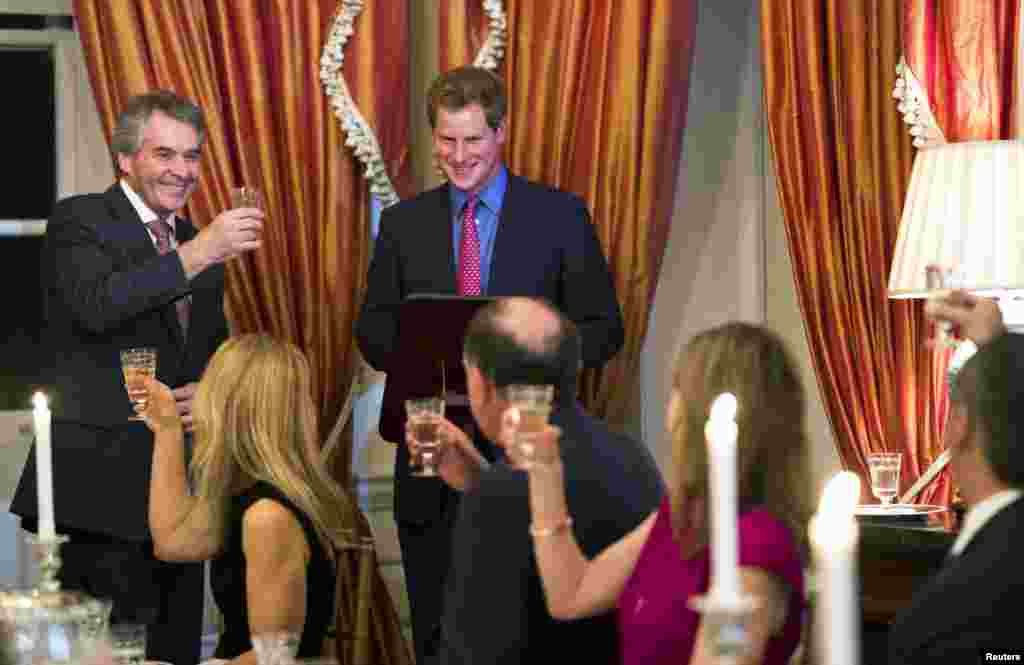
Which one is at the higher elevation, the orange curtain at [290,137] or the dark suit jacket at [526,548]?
the orange curtain at [290,137]

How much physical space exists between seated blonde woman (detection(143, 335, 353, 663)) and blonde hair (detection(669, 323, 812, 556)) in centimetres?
85

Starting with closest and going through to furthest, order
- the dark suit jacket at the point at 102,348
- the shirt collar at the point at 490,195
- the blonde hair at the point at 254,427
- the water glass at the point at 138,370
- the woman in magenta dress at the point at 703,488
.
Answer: the woman in magenta dress at the point at 703,488 → the blonde hair at the point at 254,427 → the water glass at the point at 138,370 → the dark suit jacket at the point at 102,348 → the shirt collar at the point at 490,195

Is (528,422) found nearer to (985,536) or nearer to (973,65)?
(985,536)

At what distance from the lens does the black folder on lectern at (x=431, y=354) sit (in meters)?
3.35

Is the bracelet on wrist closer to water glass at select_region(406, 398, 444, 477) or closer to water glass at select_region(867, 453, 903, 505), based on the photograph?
water glass at select_region(406, 398, 444, 477)

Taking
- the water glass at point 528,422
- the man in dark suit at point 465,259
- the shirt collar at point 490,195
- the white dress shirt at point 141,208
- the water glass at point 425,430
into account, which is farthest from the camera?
the shirt collar at point 490,195

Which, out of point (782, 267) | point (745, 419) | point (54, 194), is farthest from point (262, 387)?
point (782, 267)

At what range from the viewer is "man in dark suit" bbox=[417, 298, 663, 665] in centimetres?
232

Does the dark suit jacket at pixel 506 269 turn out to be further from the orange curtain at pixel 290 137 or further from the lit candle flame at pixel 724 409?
the lit candle flame at pixel 724 409

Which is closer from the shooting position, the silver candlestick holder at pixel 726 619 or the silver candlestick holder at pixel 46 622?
the silver candlestick holder at pixel 726 619

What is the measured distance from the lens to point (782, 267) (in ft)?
15.1

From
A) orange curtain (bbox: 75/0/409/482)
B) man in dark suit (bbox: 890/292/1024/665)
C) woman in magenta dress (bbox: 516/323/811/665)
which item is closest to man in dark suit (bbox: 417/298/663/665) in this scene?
woman in magenta dress (bbox: 516/323/811/665)

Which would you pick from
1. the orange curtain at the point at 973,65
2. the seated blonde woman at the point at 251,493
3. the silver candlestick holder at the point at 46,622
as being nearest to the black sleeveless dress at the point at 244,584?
the seated blonde woman at the point at 251,493

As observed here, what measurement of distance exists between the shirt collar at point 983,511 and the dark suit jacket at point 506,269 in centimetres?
185
